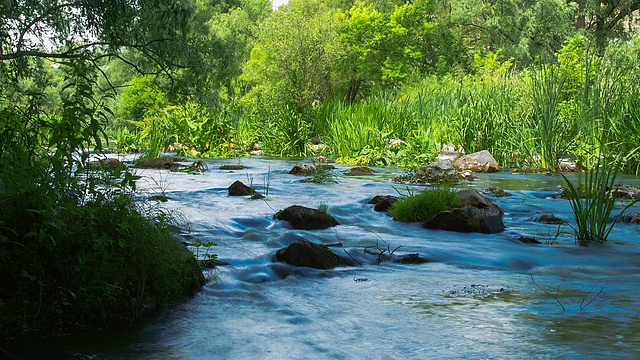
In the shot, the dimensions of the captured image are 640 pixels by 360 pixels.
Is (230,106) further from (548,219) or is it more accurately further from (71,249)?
(71,249)

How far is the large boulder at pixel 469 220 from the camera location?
733 centimetres

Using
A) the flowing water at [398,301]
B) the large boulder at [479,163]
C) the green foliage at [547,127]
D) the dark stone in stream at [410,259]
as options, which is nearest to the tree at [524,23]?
the green foliage at [547,127]

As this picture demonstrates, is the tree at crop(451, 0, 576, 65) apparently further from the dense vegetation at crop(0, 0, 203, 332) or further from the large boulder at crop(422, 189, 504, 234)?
the dense vegetation at crop(0, 0, 203, 332)

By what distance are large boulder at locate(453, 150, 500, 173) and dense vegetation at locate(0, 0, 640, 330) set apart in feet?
2.28

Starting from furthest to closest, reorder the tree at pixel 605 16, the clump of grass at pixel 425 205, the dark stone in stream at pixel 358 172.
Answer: the tree at pixel 605 16, the dark stone in stream at pixel 358 172, the clump of grass at pixel 425 205

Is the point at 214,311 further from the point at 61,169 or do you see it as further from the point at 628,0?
the point at 628,0

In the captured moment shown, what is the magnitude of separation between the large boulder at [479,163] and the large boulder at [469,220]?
21.4 ft

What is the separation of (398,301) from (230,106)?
49.1ft

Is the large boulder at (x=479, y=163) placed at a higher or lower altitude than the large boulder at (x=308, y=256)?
higher

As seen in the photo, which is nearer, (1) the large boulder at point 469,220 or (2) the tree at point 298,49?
(1) the large boulder at point 469,220

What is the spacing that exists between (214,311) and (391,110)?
14118mm

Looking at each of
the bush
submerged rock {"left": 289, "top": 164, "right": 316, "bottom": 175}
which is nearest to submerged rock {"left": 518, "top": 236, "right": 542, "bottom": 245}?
the bush

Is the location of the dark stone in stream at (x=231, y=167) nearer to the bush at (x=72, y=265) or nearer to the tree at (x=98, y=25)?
the tree at (x=98, y=25)

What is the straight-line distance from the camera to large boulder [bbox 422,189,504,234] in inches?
289
